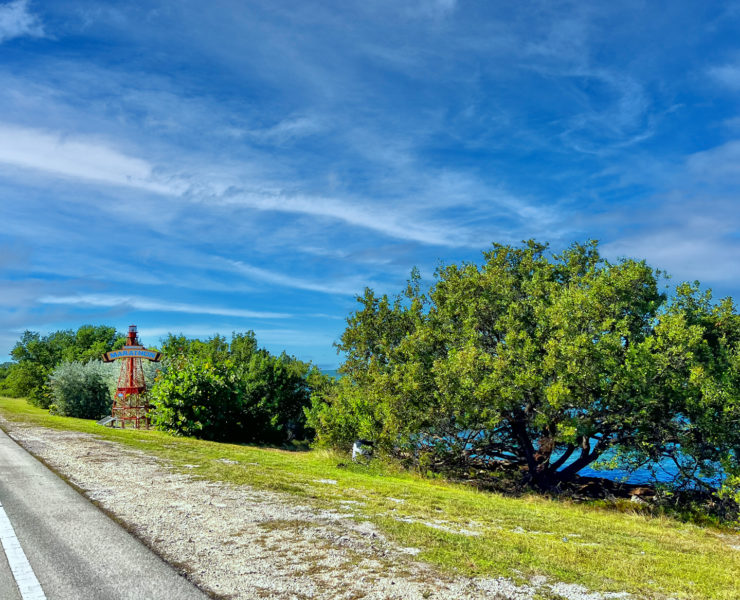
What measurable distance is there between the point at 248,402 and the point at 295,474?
2564cm

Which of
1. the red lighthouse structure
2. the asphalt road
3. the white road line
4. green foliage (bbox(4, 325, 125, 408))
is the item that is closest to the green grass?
the asphalt road

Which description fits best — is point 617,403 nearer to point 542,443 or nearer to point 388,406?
point 542,443

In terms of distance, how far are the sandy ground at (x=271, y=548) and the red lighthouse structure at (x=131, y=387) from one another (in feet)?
80.0

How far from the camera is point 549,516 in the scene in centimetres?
1037

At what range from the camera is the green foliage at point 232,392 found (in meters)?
27.5

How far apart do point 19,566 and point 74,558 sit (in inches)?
20.1

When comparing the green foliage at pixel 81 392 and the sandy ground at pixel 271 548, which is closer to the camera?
the sandy ground at pixel 271 548

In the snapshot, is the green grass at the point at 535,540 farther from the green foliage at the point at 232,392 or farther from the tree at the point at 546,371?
the green foliage at the point at 232,392

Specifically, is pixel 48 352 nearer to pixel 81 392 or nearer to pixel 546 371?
pixel 81 392

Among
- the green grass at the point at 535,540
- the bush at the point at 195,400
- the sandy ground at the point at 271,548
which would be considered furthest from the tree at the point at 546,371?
the sandy ground at the point at 271,548

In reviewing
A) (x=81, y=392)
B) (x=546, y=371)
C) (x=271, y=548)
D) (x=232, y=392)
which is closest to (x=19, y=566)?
(x=271, y=548)

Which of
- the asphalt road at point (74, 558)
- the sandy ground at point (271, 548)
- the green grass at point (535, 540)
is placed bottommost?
the green grass at point (535, 540)

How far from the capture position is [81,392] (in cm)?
4281

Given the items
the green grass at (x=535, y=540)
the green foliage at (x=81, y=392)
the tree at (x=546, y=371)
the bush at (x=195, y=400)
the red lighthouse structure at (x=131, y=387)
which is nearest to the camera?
the green grass at (x=535, y=540)
